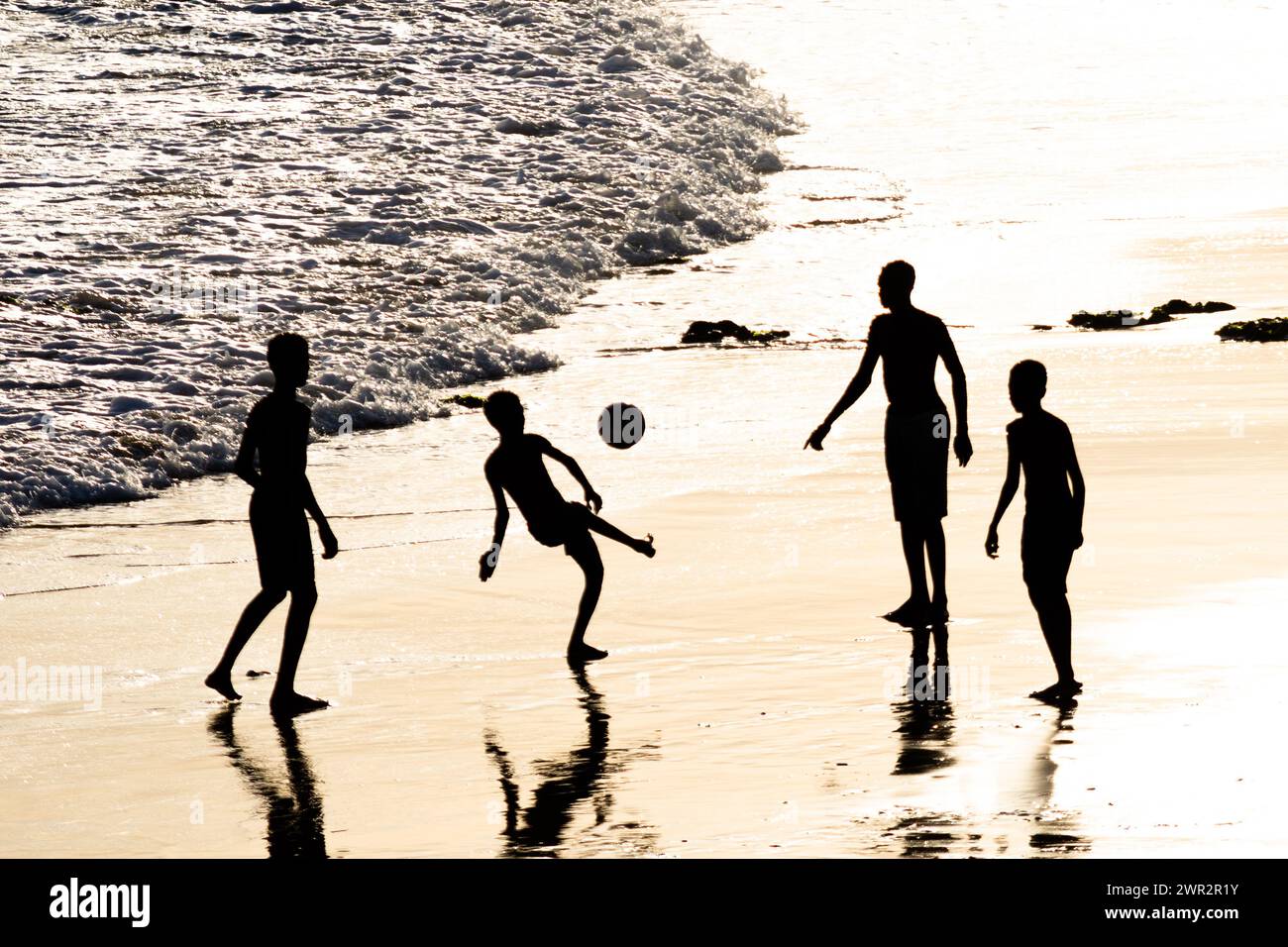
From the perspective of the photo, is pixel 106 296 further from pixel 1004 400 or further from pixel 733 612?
pixel 733 612

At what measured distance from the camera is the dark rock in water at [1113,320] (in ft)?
52.3

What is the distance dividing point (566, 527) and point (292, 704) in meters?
1.51

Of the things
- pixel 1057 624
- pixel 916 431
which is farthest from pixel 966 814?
pixel 916 431

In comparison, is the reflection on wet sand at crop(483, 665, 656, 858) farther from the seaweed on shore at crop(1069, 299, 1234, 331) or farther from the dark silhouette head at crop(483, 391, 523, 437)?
the seaweed on shore at crop(1069, 299, 1234, 331)

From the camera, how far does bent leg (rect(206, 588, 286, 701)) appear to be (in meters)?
7.24

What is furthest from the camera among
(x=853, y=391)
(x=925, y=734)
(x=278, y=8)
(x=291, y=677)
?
(x=278, y=8)

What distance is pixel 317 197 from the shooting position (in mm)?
23484

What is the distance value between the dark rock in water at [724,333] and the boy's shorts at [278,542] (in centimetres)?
974

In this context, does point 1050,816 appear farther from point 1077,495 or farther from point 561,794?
point 1077,495

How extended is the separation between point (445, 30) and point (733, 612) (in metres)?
28.2

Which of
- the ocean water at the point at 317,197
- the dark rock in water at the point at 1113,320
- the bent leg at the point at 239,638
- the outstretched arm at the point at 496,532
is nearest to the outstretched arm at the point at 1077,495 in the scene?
the outstretched arm at the point at 496,532

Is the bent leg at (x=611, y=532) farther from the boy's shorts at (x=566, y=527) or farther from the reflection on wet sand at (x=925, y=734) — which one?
the reflection on wet sand at (x=925, y=734)

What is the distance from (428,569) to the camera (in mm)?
9492
